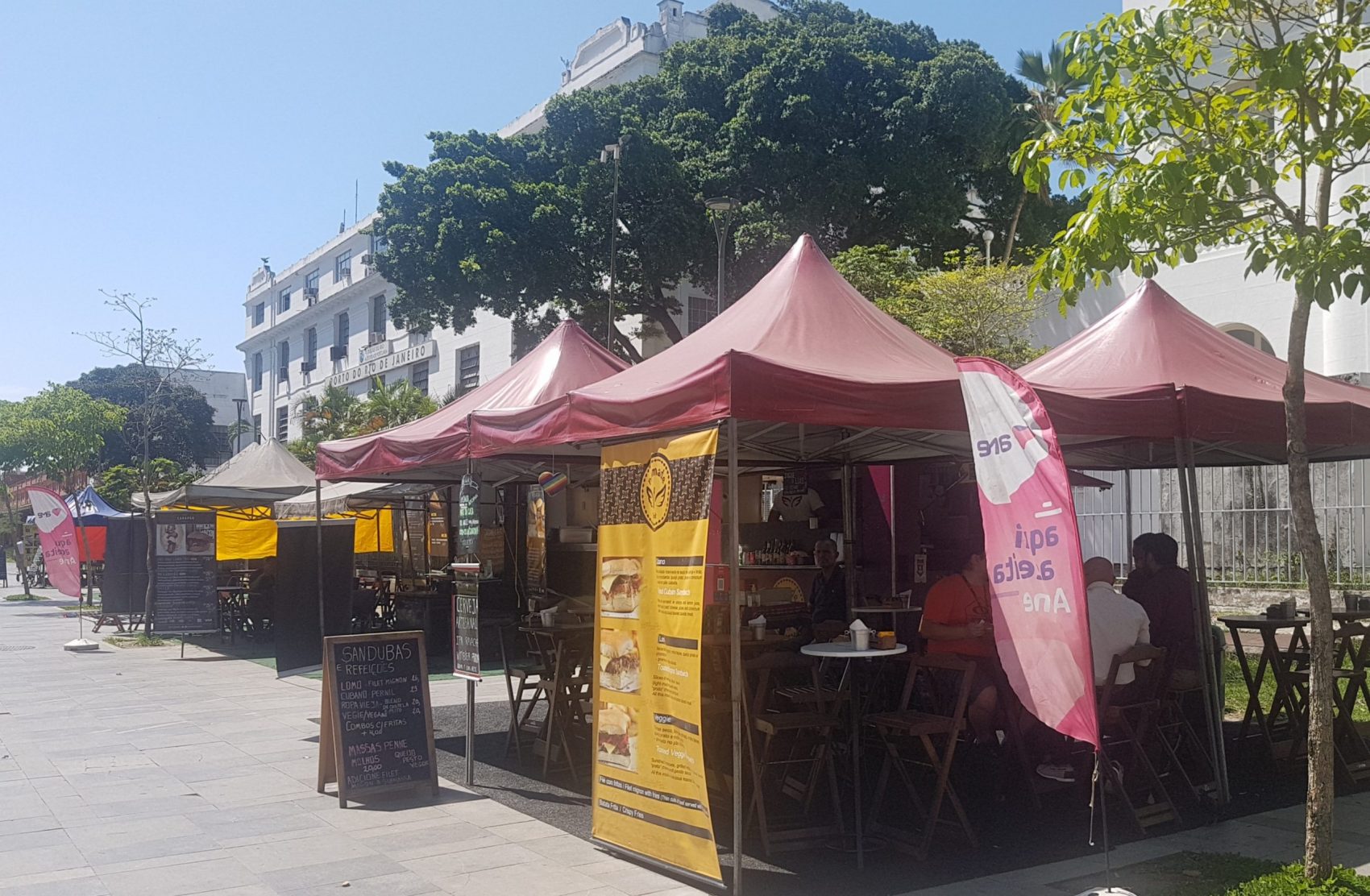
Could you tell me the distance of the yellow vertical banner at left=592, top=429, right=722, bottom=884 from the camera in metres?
5.66

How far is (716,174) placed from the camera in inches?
1033

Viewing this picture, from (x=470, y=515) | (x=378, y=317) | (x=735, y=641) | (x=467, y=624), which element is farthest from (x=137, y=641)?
(x=378, y=317)

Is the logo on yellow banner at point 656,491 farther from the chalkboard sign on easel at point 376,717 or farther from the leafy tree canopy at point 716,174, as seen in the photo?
the leafy tree canopy at point 716,174

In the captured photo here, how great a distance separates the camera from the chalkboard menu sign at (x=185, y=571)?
670 inches

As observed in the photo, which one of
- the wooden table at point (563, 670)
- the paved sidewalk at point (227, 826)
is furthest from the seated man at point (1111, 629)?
the wooden table at point (563, 670)

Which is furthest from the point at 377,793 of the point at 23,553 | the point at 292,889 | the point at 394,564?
the point at 23,553

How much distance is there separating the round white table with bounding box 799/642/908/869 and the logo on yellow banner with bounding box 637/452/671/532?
1528 millimetres

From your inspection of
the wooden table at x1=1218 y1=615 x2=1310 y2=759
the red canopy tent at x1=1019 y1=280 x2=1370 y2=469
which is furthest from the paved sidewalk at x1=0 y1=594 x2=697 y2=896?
the wooden table at x1=1218 y1=615 x2=1310 y2=759

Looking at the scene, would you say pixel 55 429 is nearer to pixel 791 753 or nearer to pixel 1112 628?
pixel 791 753

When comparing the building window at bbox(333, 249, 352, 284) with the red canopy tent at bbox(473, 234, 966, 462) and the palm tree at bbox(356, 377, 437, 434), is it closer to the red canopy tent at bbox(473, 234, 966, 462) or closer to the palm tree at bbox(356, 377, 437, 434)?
the palm tree at bbox(356, 377, 437, 434)

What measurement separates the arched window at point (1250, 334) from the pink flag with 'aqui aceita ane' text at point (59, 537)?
1964 centimetres

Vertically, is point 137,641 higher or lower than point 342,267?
lower

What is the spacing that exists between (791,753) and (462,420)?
10.9 feet

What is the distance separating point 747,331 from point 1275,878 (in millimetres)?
4021
